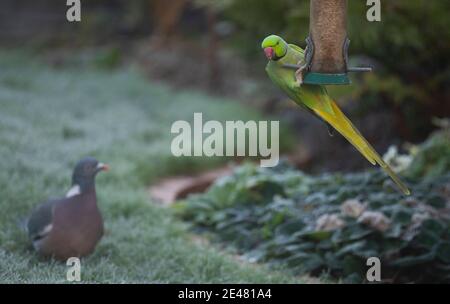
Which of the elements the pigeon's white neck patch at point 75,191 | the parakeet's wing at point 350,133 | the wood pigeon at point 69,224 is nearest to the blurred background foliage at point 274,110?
the wood pigeon at point 69,224

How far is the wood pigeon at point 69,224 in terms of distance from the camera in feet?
12.8

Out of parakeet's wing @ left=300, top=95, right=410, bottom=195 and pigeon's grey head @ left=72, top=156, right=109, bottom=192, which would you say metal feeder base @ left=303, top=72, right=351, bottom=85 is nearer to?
parakeet's wing @ left=300, top=95, right=410, bottom=195

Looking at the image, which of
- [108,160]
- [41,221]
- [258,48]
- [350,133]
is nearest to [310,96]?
[350,133]

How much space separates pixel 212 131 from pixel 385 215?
299cm

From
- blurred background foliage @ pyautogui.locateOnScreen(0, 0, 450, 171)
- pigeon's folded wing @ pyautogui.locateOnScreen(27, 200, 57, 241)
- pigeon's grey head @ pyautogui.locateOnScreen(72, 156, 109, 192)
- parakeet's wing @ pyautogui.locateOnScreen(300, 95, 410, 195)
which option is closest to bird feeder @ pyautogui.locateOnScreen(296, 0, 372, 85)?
parakeet's wing @ pyautogui.locateOnScreen(300, 95, 410, 195)

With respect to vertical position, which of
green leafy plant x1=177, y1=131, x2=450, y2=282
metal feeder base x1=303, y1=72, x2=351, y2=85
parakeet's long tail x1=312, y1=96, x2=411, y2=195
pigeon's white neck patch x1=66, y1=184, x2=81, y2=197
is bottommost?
green leafy plant x1=177, y1=131, x2=450, y2=282

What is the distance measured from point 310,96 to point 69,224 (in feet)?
5.50

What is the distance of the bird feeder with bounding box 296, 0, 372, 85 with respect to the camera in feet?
9.51

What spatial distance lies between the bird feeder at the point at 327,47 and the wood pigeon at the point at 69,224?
162cm

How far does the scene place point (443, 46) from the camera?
6707 mm

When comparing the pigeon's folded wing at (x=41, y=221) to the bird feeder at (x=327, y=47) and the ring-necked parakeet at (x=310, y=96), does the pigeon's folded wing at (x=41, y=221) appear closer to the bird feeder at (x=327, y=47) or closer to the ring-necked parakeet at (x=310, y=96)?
the ring-necked parakeet at (x=310, y=96)

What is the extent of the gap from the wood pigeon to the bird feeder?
162cm
